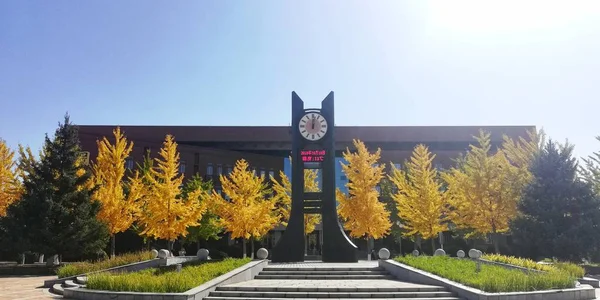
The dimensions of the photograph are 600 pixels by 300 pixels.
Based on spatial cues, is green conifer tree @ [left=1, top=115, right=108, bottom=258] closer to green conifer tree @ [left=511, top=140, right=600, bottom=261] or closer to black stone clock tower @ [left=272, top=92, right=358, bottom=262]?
black stone clock tower @ [left=272, top=92, right=358, bottom=262]

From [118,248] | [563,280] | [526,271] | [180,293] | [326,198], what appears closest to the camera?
[180,293]

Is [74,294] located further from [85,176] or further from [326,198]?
[85,176]

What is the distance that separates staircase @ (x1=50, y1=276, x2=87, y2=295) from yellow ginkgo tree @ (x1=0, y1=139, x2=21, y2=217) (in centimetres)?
1586

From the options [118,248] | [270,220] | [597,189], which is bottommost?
[118,248]

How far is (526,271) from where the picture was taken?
624 inches

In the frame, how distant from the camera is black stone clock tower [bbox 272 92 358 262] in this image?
72.5 ft

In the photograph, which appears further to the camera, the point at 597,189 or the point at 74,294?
the point at 597,189

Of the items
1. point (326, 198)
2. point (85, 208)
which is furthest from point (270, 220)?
point (85, 208)

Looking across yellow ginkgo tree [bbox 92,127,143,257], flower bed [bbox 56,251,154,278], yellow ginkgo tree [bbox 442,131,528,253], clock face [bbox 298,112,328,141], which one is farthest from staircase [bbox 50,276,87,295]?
yellow ginkgo tree [bbox 442,131,528,253]

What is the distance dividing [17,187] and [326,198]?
22.2m

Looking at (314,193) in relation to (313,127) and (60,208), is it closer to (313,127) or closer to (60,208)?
(313,127)

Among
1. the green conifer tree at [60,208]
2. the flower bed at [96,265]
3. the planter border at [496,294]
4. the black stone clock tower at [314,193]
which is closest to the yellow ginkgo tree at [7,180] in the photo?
the green conifer tree at [60,208]

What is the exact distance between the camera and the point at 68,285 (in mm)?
16406

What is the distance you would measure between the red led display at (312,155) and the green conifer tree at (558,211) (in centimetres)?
1142
